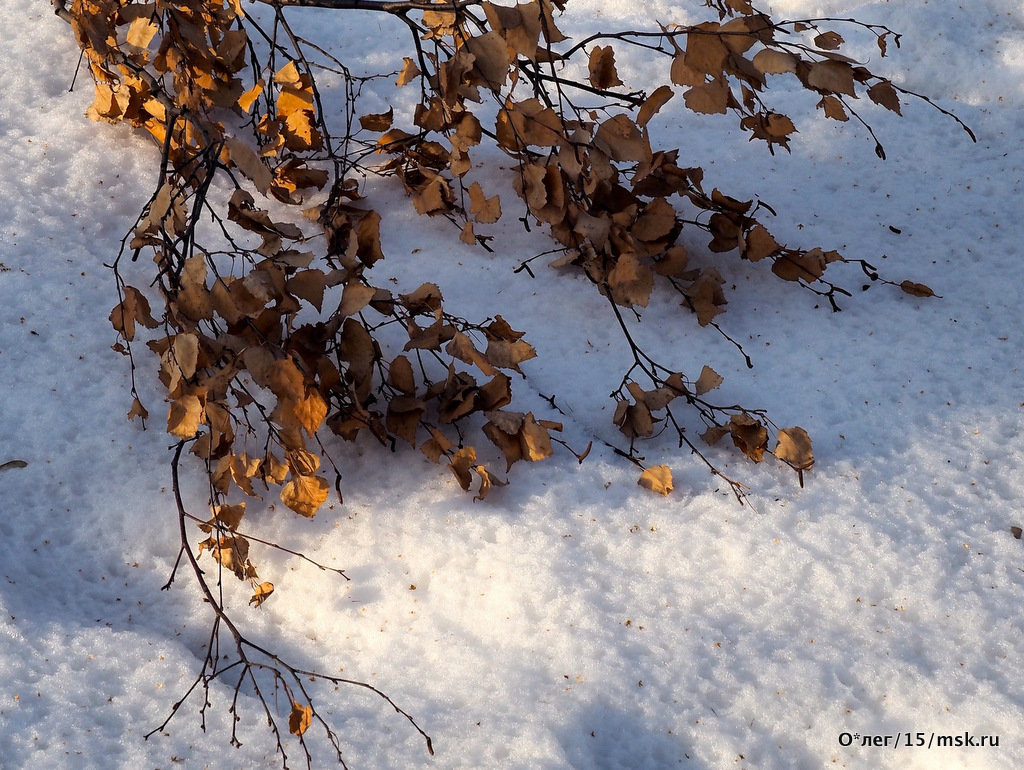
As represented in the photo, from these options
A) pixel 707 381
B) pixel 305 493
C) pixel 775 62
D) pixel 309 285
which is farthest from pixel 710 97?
pixel 305 493

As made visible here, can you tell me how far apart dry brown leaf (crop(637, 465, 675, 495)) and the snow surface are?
0.02 metres

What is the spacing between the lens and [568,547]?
1.44 meters

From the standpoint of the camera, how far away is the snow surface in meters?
1.21

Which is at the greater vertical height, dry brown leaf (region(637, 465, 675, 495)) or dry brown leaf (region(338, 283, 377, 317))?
dry brown leaf (region(338, 283, 377, 317))

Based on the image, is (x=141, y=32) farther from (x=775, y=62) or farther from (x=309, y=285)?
(x=775, y=62)

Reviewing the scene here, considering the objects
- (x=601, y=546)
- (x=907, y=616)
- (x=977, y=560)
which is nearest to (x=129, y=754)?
(x=601, y=546)

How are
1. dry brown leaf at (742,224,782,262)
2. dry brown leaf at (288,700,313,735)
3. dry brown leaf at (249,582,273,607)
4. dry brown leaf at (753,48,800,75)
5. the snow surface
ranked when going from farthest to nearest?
dry brown leaf at (742,224,782,262), dry brown leaf at (753,48,800,75), dry brown leaf at (249,582,273,607), the snow surface, dry brown leaf at (288,700,313,735)

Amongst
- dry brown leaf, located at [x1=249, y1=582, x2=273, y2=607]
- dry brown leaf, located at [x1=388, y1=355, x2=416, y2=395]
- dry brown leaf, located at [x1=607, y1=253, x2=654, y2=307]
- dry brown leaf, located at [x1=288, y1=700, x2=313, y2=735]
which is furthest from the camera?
dry brown leaf, located at [x1=607, y1=253, x2=654, y2=307]

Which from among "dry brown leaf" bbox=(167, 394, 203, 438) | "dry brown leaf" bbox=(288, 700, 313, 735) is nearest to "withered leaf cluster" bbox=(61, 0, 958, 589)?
"dry brown leaf" bbox=(167, 394, 203, 438)

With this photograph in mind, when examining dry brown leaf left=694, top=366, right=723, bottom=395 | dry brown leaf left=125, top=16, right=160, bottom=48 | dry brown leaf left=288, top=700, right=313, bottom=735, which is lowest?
dry brown leaf left=288, top=700, right=313, bottom=735

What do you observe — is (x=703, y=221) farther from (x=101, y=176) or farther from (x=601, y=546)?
(x=101, y=176)

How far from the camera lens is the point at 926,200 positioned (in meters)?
2.25

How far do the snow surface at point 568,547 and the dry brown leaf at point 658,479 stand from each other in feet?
0.07

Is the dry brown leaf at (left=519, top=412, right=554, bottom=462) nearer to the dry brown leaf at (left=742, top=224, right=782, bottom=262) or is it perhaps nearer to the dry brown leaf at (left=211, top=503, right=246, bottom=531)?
the dry brown leaf at (left=211, top=503, right=246, bottom=531)
